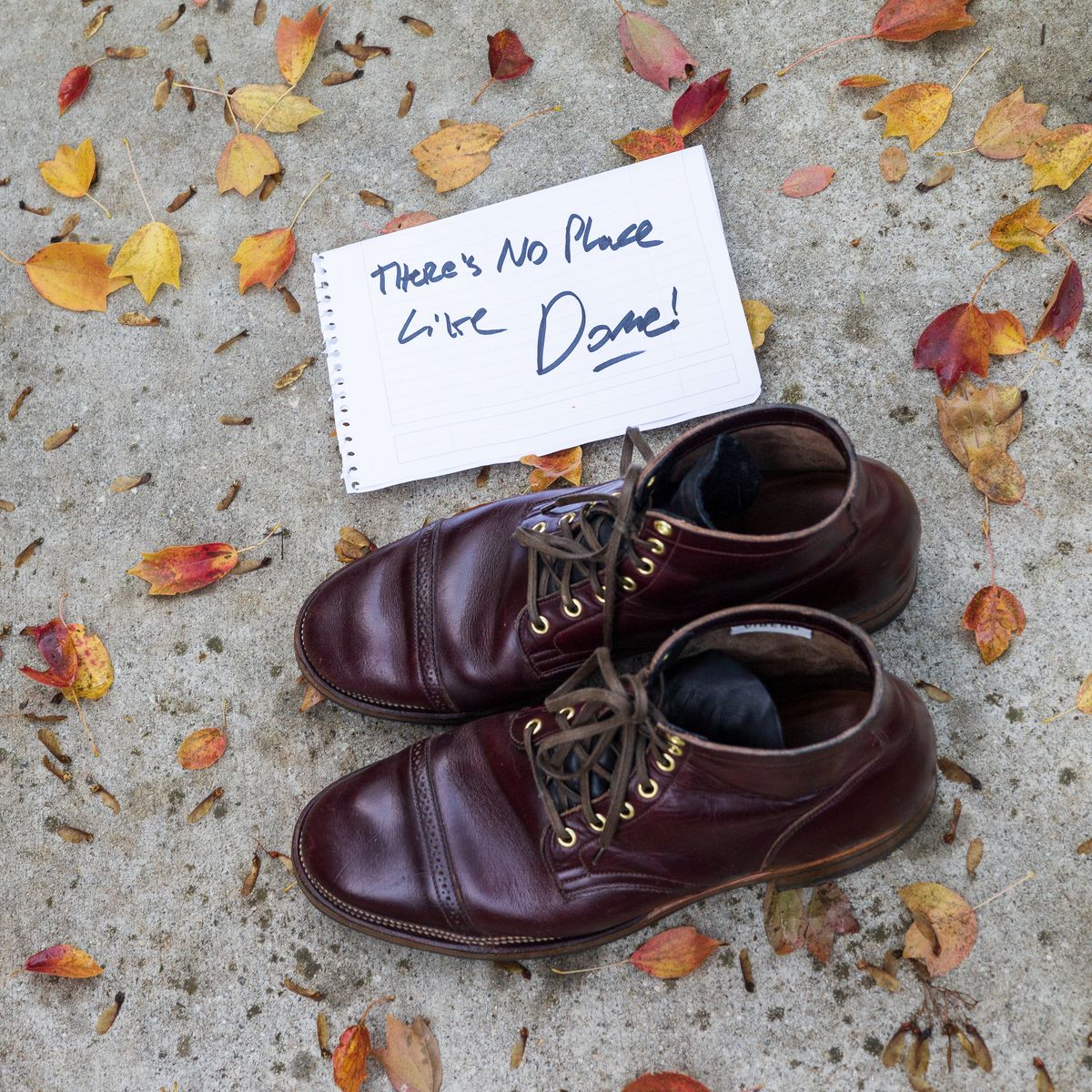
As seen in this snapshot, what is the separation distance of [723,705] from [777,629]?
0.36 ft

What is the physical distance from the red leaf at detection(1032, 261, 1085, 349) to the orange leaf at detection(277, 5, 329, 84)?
131cm

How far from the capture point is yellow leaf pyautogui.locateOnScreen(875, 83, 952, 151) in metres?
1.44

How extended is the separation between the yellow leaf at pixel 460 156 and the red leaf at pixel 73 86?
68cm

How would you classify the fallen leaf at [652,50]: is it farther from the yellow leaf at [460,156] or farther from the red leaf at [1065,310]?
the red leaf at [1065,310]

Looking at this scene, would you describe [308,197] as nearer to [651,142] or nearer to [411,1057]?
[651,142]

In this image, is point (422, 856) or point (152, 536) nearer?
point (422, 856)

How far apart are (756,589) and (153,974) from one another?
996mm

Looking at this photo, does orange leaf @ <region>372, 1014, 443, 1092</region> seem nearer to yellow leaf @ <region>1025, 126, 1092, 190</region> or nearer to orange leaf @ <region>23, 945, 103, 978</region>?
orange leaf @ <region>23, 945, 103, 978</region>

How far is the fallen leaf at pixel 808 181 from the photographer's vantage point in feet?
4.78

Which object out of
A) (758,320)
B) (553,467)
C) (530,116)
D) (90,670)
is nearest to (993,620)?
(758,320)

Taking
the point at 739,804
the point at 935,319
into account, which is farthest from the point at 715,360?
the point at 739,804

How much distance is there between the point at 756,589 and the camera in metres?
1.09

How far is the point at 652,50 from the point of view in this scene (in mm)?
1542

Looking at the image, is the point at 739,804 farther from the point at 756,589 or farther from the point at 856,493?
the point at 856,493
